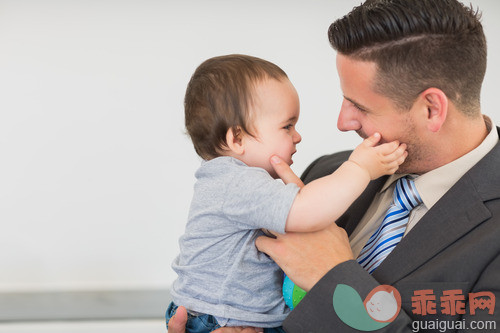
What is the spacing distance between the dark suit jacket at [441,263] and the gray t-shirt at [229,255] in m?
0.11

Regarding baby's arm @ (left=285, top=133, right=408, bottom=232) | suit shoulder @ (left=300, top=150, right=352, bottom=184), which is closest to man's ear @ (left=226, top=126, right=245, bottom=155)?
baby's arm @ (left=285, top=133, right=408, bottom=232)

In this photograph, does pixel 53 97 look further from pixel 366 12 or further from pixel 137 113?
pixel 366 12

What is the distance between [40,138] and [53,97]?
0.21 m

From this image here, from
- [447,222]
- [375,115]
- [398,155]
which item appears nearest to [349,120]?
[375,115]

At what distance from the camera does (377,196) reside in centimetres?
196

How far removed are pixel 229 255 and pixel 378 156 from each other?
1.54 feet

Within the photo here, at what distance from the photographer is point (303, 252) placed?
1599mm

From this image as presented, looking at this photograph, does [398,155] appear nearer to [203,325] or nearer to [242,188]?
[242,188]

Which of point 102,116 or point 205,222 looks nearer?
point 205,222

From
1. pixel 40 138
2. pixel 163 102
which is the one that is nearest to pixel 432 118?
pixel 163 102

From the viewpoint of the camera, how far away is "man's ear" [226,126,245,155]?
5.37ft

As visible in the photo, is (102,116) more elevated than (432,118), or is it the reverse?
(432,118)

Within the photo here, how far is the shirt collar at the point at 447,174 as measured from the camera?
171cm

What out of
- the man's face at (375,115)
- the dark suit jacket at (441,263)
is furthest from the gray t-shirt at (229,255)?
the man's face at (375,115)
